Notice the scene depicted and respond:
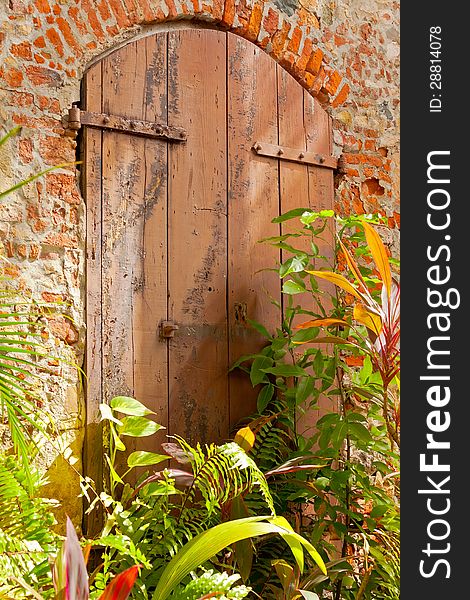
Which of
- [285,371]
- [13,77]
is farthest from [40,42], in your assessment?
[285,371]

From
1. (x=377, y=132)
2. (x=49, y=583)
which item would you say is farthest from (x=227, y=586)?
(x=377, y=132)

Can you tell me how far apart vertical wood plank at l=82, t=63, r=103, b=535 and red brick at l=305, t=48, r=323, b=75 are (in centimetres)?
109

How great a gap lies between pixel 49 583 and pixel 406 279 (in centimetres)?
155

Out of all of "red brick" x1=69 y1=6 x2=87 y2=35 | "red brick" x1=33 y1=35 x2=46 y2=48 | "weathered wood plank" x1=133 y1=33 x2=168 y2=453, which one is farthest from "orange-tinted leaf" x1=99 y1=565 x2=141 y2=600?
"red brick" x1=69 y1=6 x2=87 y2=35

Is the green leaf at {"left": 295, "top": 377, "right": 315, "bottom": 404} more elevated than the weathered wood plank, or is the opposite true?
the weathered wood plank

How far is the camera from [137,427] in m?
2.88

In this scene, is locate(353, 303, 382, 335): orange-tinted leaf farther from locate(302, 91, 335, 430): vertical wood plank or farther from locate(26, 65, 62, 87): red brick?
locate(26, 65, 62, 87): red brick

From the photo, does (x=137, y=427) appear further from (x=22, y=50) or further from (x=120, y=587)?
(x=22, y=50)

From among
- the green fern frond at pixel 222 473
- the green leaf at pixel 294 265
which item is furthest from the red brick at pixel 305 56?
the green fern frond at pixel 222 473

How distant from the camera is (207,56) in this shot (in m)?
3.38

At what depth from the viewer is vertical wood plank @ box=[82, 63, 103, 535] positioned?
9.57ft

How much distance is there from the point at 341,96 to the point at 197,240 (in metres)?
1.11

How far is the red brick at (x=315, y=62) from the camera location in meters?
3.75

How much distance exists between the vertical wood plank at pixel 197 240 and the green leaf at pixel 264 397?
14 cm
